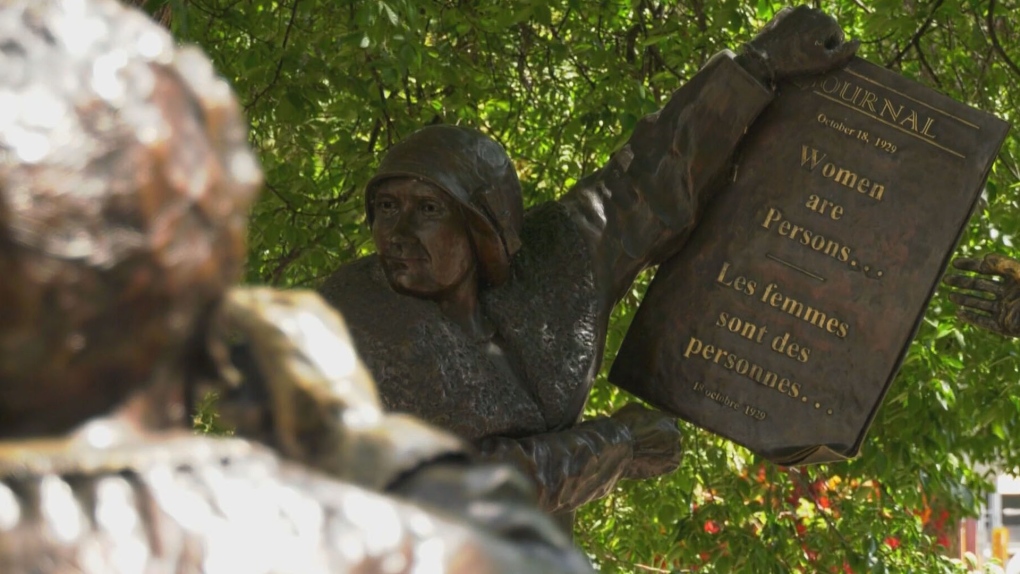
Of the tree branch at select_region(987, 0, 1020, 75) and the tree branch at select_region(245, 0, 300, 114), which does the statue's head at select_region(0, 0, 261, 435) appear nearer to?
the tree branch at select_region(245, 0, 300, 114)

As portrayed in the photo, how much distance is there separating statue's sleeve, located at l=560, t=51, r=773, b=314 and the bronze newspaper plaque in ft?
0.37

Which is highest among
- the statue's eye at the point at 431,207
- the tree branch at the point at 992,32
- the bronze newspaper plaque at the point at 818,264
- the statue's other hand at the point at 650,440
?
the tree branch at the point at 992,32

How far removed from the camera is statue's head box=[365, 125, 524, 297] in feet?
12.7

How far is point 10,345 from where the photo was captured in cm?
90

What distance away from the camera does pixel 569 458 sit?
12.5ft

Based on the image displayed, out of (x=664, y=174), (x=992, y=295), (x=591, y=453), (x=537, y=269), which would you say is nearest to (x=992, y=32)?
(x=992, y=295)

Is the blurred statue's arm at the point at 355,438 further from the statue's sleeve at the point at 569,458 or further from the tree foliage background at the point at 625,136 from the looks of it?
the tree foliage background at the point at 625,136

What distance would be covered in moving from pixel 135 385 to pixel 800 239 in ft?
11.4

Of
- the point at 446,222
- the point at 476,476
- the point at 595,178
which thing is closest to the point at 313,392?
the point at 476,476

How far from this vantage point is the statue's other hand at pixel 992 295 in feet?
15.3

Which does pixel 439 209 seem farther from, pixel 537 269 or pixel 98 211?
pixel 98 211

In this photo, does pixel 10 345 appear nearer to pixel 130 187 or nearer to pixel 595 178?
pixel 130 187

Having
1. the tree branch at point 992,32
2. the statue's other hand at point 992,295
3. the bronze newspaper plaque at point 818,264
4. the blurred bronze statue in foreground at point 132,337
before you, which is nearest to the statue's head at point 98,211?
the blurred bronze statue in foreground at point 132,337

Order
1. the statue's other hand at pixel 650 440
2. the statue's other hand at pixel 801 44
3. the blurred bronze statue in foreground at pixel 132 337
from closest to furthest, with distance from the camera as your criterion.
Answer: the blurred bronze statue in foreground at pixel 132 337 < the statue's other hand at pixel 650 440 < the statue's other hand at pixel 801 44
